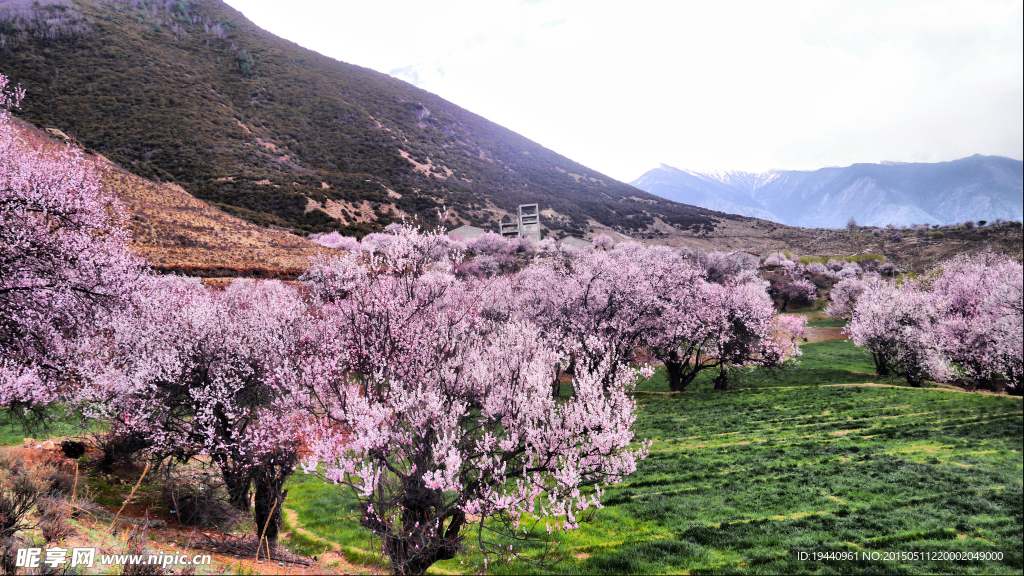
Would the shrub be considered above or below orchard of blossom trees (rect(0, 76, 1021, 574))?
below

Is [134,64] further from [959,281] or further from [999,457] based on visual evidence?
[959,281]

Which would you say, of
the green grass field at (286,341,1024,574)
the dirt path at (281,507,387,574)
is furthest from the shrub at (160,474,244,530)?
the green grass field at (286,341,1024,574)

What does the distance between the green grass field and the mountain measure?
59.8 metres

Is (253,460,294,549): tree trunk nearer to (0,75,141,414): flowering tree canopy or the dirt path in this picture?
the dirt path

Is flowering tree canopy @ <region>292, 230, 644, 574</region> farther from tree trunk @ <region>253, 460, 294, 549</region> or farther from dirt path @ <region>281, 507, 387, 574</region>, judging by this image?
dirt path @ <region>281, 507, 387, 574</region>

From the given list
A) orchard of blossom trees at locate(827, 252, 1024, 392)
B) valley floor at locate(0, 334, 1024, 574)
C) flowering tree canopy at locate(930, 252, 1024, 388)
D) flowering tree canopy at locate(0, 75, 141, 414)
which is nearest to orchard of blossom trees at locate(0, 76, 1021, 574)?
flowering tree canopy at locate(0, 75, 141, 414)

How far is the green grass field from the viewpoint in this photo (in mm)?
9945

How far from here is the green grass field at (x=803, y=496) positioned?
32.6 feet

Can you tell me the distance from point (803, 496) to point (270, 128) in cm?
10361

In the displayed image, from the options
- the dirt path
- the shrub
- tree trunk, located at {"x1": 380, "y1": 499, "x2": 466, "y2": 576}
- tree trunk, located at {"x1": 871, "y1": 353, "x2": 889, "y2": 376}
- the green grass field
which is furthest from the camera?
tree trunk, located at {"x1": 871, "y1": 353, "x2": 889, "y2": 376}

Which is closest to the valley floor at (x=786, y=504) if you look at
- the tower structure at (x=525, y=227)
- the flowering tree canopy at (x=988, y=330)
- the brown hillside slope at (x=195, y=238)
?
the flowering tree canopy at (x=988, y=330)

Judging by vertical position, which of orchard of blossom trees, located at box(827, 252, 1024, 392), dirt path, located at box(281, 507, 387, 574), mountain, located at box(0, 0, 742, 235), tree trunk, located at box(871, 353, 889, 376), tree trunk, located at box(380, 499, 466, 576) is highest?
mountain, located at box(0, 0, 742, 235)

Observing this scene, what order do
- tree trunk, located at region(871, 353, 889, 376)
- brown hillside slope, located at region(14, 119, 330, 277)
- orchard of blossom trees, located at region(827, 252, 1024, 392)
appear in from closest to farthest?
orchard of blossom trees, located at region(827, 252, 1024, 392), tree trunk, located at region(871, 353, 889, 376), brown hillside slope, located at region(14, 119, 330, 277)

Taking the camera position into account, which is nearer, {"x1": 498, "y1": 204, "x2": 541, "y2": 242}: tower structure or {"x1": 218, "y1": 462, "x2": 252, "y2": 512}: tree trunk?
{"x1": 218, "y1": 462, "x2": 252, "y2": 512}: tree trunk
